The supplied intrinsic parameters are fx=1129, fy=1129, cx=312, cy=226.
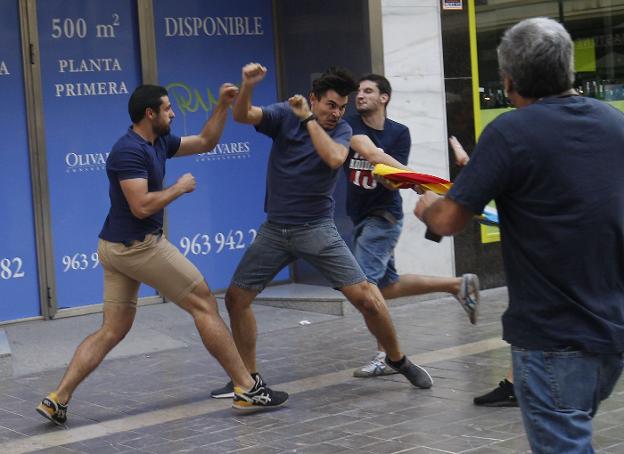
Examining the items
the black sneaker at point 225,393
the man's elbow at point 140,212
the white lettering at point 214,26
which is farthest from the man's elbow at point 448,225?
the white lettering at point 214,26

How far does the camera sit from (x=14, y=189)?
888cm

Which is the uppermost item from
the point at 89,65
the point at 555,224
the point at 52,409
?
the point at 89,65

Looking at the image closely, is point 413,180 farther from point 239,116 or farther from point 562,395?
point 239,116

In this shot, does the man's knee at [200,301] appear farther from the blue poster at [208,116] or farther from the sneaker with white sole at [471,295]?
the blue poster at [208,116]

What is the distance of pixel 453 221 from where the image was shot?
3.32m

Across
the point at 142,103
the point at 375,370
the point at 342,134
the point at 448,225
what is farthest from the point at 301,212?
the point at 448,225

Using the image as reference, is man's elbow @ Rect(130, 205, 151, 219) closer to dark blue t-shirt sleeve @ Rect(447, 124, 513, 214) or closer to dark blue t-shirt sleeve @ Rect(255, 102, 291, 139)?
dark blue t-shirt sleeve @ Rect(255, 102, 291, 139)

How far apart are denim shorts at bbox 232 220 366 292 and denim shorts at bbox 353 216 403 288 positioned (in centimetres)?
47

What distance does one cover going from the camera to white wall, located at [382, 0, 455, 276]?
30.9 ft

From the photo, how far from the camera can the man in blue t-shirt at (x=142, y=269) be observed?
600cm

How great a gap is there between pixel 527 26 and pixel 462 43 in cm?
680

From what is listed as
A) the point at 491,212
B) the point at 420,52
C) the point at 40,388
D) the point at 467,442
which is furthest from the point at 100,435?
the point at 420,52

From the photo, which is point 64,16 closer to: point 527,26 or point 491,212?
point 491,212

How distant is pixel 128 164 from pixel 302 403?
65.2 inches
